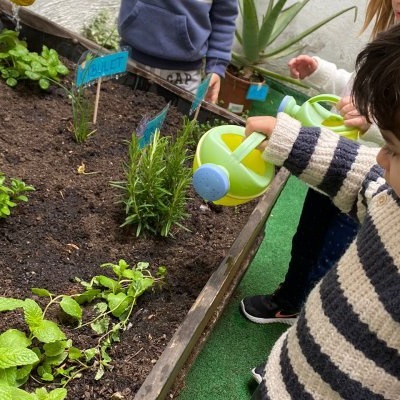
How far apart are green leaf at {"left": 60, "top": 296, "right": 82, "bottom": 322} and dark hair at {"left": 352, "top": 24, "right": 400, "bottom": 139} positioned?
0.60 m

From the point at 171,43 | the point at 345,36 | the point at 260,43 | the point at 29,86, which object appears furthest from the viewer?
the point at 345,36

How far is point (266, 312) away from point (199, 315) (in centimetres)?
68

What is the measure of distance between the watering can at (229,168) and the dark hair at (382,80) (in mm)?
270

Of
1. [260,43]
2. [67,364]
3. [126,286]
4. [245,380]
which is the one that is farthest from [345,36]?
[67,364]

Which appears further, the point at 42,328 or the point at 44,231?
the point at 44,231

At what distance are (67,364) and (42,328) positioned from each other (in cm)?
9

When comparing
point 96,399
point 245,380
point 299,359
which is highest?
point 299,359

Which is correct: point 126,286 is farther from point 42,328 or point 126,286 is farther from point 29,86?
point 29,86

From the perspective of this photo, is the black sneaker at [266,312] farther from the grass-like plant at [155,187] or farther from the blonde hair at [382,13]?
the blonde hair at [382,13]

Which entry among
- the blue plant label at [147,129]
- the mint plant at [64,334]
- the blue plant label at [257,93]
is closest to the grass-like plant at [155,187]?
the blue plant label at [147,129]

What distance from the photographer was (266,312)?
162cm

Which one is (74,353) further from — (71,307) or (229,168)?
(229,168)

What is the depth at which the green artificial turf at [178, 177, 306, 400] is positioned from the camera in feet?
4.66

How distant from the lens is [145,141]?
1.28 meters
